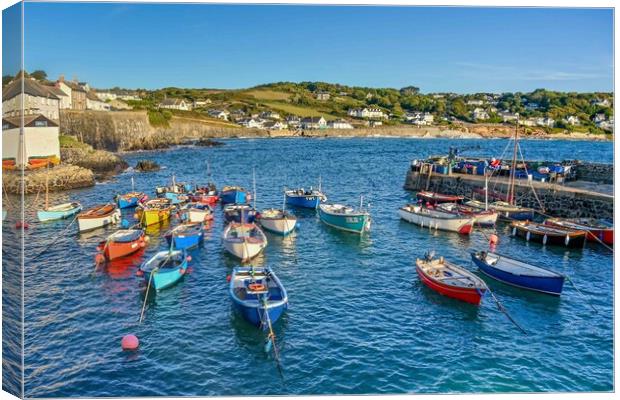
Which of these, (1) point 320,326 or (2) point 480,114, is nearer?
(1) point 320,326

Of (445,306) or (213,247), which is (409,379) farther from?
(213,247)

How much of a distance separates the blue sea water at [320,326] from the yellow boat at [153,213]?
2991 millimetres

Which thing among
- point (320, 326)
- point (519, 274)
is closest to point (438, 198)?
point (519, 274)

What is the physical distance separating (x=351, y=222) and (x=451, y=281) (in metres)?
12.1

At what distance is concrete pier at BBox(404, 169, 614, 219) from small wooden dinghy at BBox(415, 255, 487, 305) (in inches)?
686

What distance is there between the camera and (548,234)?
31.4 meters

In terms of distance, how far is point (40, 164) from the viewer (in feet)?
128

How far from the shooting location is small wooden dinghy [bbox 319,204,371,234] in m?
34.1

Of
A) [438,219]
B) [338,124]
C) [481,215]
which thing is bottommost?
[438,219]

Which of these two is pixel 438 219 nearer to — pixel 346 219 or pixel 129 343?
pixel 346 219

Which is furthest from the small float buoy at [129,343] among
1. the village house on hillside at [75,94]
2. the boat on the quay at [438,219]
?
the village house on hillside at [75,94]

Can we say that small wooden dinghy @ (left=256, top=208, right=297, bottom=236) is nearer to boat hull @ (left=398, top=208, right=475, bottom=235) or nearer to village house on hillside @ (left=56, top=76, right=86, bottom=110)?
boat hull @ (left=398, top=208, right=475, bottom=235)

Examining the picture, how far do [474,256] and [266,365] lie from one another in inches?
555

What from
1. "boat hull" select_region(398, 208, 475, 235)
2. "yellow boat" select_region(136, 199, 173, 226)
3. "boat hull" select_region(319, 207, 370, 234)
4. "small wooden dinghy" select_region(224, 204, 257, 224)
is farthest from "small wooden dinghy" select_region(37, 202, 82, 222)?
"boat hull" select_region(398, 208, 475, 235)
